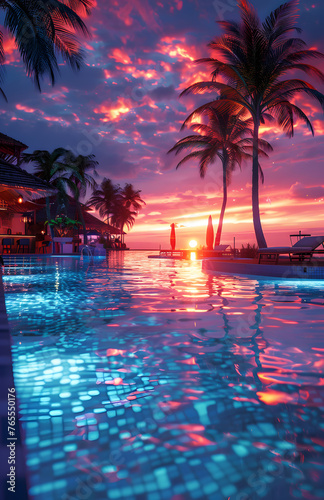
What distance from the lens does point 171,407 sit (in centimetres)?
165

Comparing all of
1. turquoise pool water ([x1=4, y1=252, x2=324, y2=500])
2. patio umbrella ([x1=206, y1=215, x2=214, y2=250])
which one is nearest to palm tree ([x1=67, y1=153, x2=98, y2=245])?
patio umbrella ([x1=206, y1=215, x2=214, y2=250])

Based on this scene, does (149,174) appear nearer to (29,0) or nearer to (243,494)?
(29,0)

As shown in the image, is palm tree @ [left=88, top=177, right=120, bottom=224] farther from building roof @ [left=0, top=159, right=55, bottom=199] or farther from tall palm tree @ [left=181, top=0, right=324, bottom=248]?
tall palm tree @ [left=181, top=0, right=324, bottom=248]

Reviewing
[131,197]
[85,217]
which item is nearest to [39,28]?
[85,217]

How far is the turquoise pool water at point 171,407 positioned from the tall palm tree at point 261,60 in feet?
30.2

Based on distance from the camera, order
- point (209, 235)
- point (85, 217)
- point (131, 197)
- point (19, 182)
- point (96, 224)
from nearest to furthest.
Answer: point (19, 182) → point (209, 235) → point (96, 224) → point (85, 217) → point (131, 197)

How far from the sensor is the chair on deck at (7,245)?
22116mm

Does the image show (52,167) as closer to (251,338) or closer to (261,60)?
(261,60)

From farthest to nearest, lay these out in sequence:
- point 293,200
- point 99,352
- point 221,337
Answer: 1. point 293,200
2. point 221,337
3. point 99,352

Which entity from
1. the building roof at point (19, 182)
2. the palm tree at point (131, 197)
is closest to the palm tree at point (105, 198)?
the palm tree at point (131, 197)

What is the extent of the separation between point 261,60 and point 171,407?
12.8 meters

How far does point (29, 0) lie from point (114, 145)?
14.0 meters

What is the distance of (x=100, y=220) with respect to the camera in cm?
4391

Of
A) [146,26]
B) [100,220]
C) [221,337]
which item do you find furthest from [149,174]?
[221,337]
